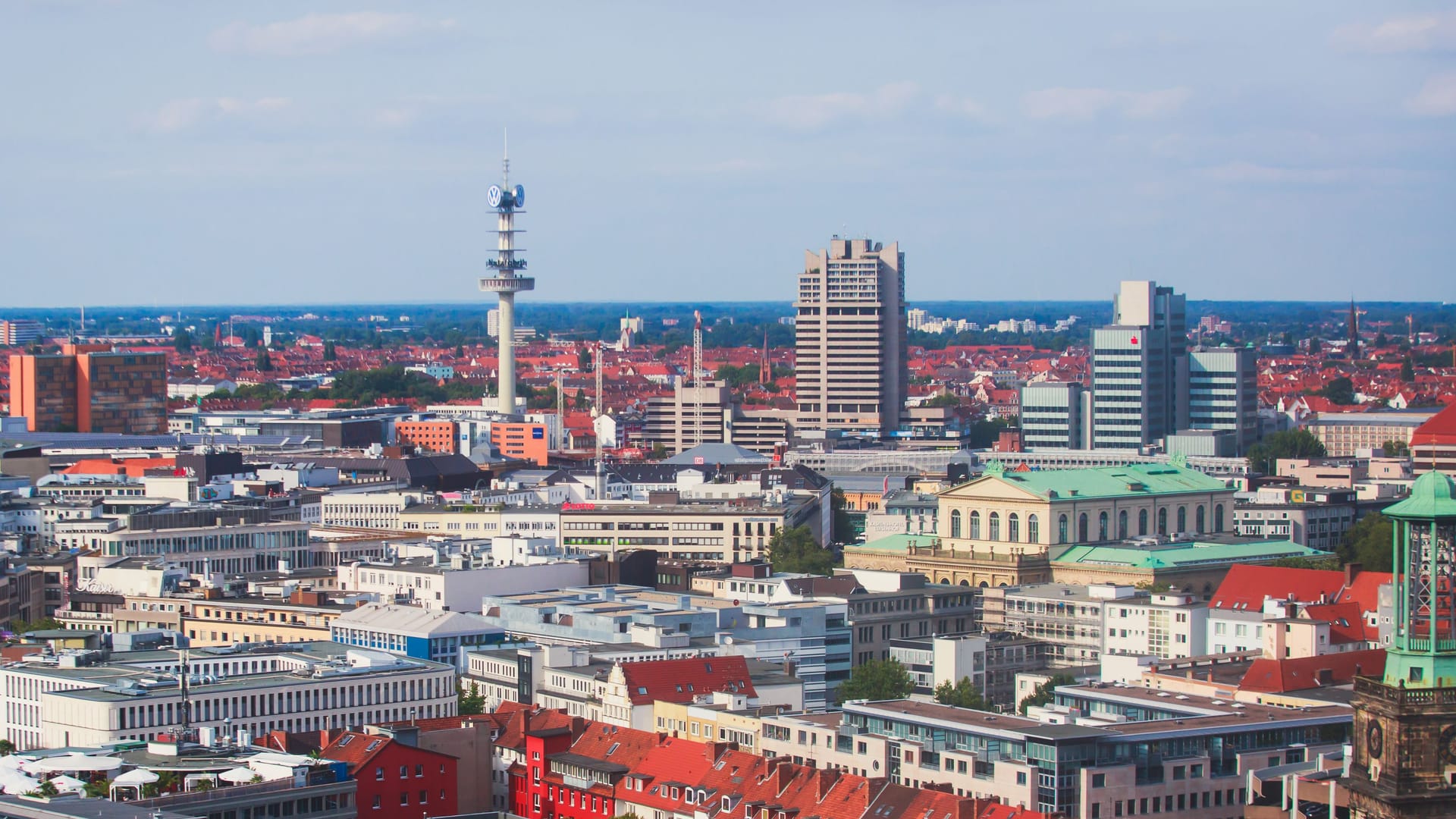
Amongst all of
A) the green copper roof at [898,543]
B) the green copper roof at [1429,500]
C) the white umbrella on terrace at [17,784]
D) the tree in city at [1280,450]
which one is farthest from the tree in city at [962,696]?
the tree in city at [1280,450]

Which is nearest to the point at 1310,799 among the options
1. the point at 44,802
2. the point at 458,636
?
the point at 44,802

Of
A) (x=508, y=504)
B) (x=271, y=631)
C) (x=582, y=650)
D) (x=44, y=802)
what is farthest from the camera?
(x=508, y=504)

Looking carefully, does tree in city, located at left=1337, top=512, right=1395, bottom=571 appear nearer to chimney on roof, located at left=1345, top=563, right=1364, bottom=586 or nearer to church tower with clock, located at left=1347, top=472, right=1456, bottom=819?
chimney on roof, located at left=1345, top=563, right=1364, bottom=586

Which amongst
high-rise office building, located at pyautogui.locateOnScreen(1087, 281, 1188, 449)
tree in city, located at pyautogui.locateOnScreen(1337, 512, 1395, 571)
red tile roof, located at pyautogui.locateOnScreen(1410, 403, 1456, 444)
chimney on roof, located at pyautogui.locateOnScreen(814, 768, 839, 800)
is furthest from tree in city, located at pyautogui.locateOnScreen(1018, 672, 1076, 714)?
high-rise office building, located at pyautogui.locateOnScreen(1087, 281, 1188, 449)

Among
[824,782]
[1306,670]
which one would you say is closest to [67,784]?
[824,782]

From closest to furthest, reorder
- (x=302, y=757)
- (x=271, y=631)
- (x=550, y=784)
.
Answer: (x=302, y=757) < (x=550, y=784) < (x=271, y=631)

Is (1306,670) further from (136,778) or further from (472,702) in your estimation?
(136,778)

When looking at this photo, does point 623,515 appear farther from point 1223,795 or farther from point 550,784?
point 1223,795
